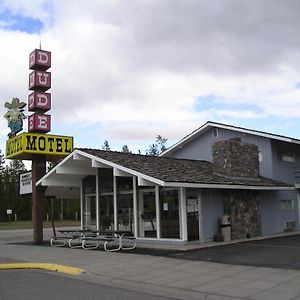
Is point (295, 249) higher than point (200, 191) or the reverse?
the reverse

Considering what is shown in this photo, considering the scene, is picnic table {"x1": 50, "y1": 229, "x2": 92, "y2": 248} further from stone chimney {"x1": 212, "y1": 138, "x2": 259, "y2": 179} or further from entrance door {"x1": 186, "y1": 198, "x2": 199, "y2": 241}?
stone chimney {"x1": 212, "y1": 138, "x2": 259, "y2": 179}

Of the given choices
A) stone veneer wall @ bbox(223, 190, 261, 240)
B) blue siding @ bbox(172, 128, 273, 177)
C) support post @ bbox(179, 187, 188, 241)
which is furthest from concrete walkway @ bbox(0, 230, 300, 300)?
blue siding @ bbox(172, 128, 273, 177)

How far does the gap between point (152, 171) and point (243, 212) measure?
18.1ft

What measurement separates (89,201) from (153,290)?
15.0 metres

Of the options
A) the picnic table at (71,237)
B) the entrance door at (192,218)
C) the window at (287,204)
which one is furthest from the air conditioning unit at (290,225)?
the picnic table at (71,237)

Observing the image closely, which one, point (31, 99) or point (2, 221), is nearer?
point (31, 99)

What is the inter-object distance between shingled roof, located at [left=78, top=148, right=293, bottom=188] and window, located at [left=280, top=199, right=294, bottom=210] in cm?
201

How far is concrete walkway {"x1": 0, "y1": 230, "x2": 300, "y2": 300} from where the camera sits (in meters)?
9.88

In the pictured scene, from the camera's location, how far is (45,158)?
84.4ft

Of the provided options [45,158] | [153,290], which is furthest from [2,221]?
[153,290]

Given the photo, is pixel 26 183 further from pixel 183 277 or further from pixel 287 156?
pixel 183 277

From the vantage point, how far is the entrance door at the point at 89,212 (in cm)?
2480

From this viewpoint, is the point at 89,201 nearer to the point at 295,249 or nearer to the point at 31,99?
the point at 31,99

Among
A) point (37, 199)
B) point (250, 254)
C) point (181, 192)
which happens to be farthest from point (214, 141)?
point (250, 254)
